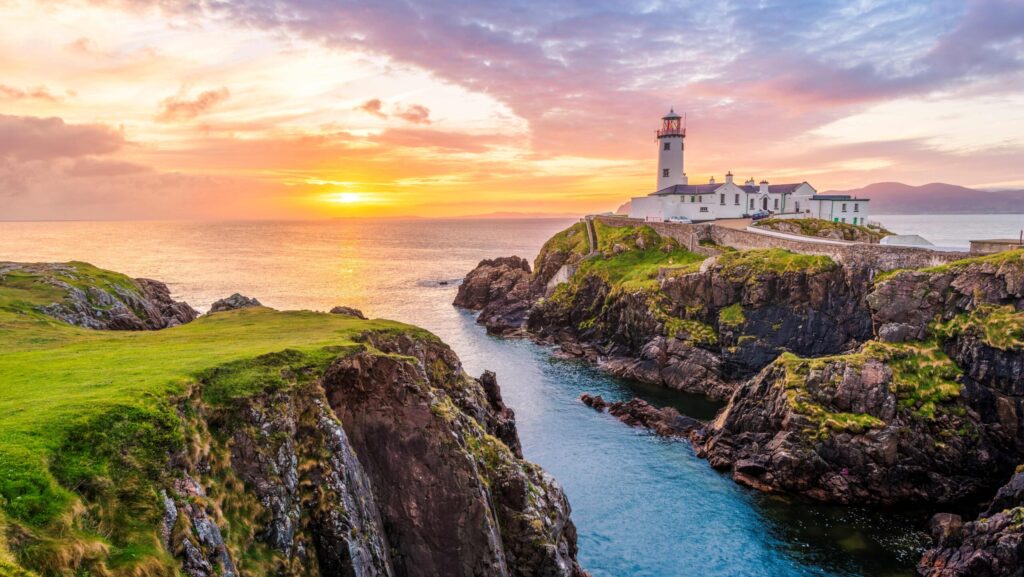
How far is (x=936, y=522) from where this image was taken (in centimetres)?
3597

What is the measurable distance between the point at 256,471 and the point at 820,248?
67.0 metres

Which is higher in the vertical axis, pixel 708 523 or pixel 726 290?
pixel 726 290

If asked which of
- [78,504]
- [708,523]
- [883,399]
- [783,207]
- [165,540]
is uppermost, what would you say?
[783,207]

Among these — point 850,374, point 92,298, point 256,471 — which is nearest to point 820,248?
point 850,374

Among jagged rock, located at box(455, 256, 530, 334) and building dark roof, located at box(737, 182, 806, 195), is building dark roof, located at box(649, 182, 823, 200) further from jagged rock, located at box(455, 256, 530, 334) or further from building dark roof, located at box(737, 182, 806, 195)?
jagged rock, located at box(455, 256, 530, 334)

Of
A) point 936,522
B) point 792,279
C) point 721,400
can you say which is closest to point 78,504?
point 936,522

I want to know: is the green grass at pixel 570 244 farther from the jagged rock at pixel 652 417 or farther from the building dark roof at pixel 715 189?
the jagged rock at pixel 652 417

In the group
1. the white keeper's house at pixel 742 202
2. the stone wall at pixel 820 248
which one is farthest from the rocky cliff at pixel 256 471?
the white keeper's house at pixel 742 202

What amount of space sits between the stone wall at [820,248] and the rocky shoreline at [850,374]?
57.7 inches

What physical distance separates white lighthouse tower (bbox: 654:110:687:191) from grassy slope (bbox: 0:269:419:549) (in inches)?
3659

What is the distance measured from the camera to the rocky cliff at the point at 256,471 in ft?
48.2

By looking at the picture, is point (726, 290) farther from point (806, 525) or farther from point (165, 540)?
Result: point (165, 540)

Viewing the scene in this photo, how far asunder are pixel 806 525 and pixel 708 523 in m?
6.20

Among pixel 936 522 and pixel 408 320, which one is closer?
pixel 936 522
